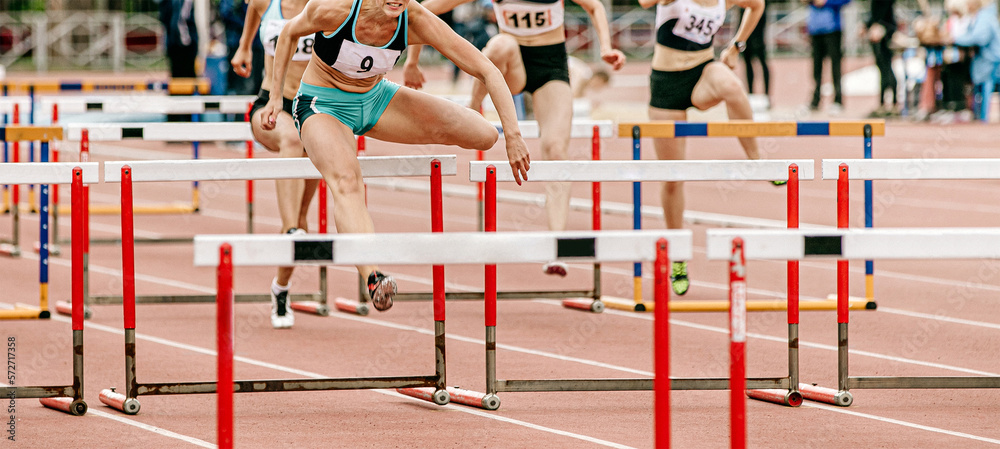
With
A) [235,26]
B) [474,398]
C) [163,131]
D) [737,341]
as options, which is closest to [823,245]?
[737,341]

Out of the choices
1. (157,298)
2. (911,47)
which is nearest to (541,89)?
(157,298)

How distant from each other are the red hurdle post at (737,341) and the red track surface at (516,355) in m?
1.19

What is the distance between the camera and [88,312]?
7.42 meters

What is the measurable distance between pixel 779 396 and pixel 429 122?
189 cm

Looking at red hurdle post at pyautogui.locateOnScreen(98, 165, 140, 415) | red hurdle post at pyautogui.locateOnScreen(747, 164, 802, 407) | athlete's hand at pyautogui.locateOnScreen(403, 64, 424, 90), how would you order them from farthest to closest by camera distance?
athlete's hand at pyautogui.locateOnScreen(403, 64, 424, 90)
red hurdle post at pyautogui.locateOnScreen(747, 164, 802, 407)
red hurdle post at pyautogui.locateOnScreen(98, 165, 140, 415)

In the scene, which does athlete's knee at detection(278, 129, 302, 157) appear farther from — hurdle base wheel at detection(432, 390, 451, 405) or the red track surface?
hurdle base wheel at detection(432, 390, 451, 405)

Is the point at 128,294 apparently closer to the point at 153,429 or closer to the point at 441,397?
the point at 153,429

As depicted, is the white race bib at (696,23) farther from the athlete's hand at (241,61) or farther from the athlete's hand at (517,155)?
the athlete's hand at (517,155)

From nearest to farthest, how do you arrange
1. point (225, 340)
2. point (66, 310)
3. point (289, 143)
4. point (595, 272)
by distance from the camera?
point (225, 340) → point (289, 143) → point (66, 310) → point (595, 272)

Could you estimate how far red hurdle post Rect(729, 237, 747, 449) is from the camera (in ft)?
11.5

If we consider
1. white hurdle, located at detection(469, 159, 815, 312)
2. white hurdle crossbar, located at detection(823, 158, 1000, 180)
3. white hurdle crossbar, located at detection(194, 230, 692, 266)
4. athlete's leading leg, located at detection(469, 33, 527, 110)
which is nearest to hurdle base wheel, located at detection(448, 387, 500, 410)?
white hurdle, located at detection(469, 159, 815, 312)

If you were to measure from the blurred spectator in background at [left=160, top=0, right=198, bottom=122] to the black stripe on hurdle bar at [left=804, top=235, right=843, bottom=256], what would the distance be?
46.6 feet

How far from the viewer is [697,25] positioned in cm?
767

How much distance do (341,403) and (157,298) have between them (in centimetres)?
242
